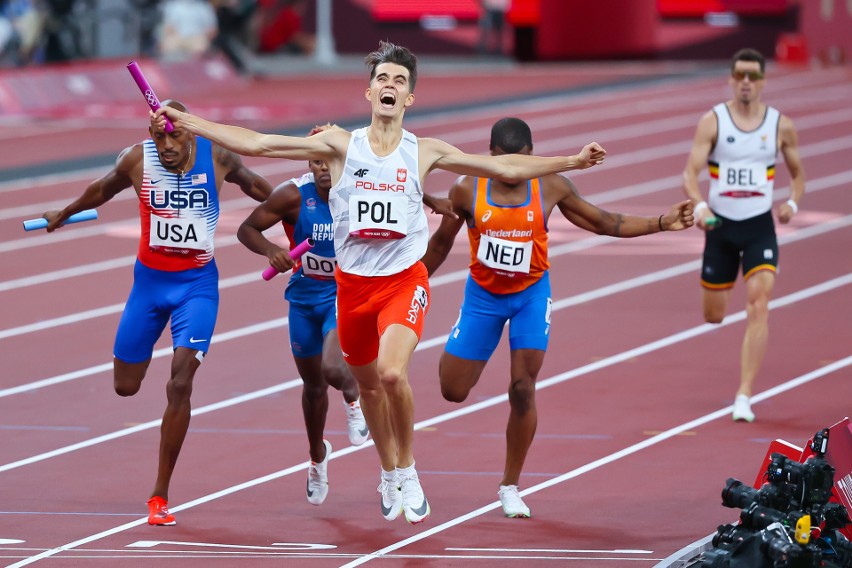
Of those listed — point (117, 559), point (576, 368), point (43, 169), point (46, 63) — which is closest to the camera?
point (117, 559)

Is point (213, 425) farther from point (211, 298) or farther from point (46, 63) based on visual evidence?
point (46, 63)

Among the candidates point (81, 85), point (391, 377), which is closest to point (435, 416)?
point (391, 377)

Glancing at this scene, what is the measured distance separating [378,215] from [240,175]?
1.40m

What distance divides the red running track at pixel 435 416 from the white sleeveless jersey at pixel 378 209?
1378mm

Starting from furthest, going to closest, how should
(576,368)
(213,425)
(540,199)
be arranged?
1. (576,368)
2. (213,425)
3. (540,199)

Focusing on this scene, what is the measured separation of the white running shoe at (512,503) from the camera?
324 inches

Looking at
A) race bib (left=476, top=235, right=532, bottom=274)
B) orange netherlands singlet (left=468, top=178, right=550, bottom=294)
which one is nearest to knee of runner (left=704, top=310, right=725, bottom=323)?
orange netherlands singlet (left=468, top=178, right=550, bottom=294)

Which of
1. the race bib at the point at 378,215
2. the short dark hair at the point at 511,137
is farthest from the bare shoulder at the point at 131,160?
the short dark hair at the point at 511,137

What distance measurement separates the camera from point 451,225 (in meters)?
8.33

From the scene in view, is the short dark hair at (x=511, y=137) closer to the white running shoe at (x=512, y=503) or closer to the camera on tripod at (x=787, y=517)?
the white running shoe at (x=512, y=503)

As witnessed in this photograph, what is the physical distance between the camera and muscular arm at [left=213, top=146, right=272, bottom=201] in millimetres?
8516

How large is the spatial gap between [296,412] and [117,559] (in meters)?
3.44

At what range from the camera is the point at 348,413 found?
30.8 feet

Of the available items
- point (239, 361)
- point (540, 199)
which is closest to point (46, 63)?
point (239, 361)
